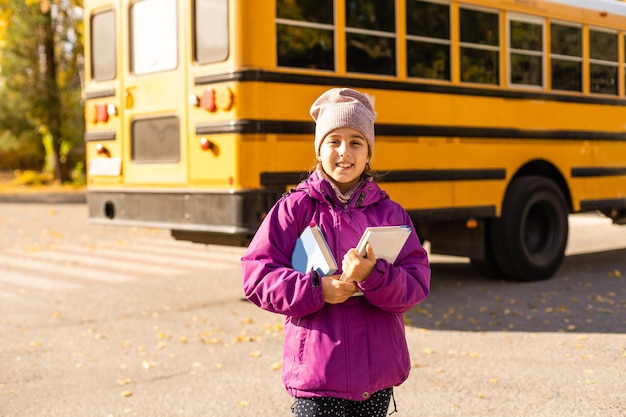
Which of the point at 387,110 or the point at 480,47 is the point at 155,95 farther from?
the point at 480,47

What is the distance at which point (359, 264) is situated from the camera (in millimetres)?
2518

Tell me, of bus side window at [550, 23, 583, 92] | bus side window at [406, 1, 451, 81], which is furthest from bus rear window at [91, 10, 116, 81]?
bus side window at [550, 23, 583, 92]

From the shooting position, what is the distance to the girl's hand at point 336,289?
2600mm

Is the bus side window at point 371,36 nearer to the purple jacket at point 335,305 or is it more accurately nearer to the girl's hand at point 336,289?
the purple jacket at point 335,305

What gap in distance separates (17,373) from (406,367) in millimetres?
3392

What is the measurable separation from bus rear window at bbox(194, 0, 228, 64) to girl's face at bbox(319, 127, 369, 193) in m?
4.17

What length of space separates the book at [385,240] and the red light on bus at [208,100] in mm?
4406

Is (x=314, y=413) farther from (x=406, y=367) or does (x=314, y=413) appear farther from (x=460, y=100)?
(x=460, y=100)

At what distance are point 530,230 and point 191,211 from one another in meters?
3.56

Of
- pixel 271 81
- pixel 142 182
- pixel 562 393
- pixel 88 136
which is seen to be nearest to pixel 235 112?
pixel 271 81

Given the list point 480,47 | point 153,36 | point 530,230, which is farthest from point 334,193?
point 530,230

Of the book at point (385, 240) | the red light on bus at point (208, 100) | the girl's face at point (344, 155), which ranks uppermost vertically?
the red light on bus at point (208, 100)

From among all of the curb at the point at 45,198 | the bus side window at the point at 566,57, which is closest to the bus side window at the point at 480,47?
the bus side window at the point at 566,57

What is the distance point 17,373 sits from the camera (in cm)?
543
